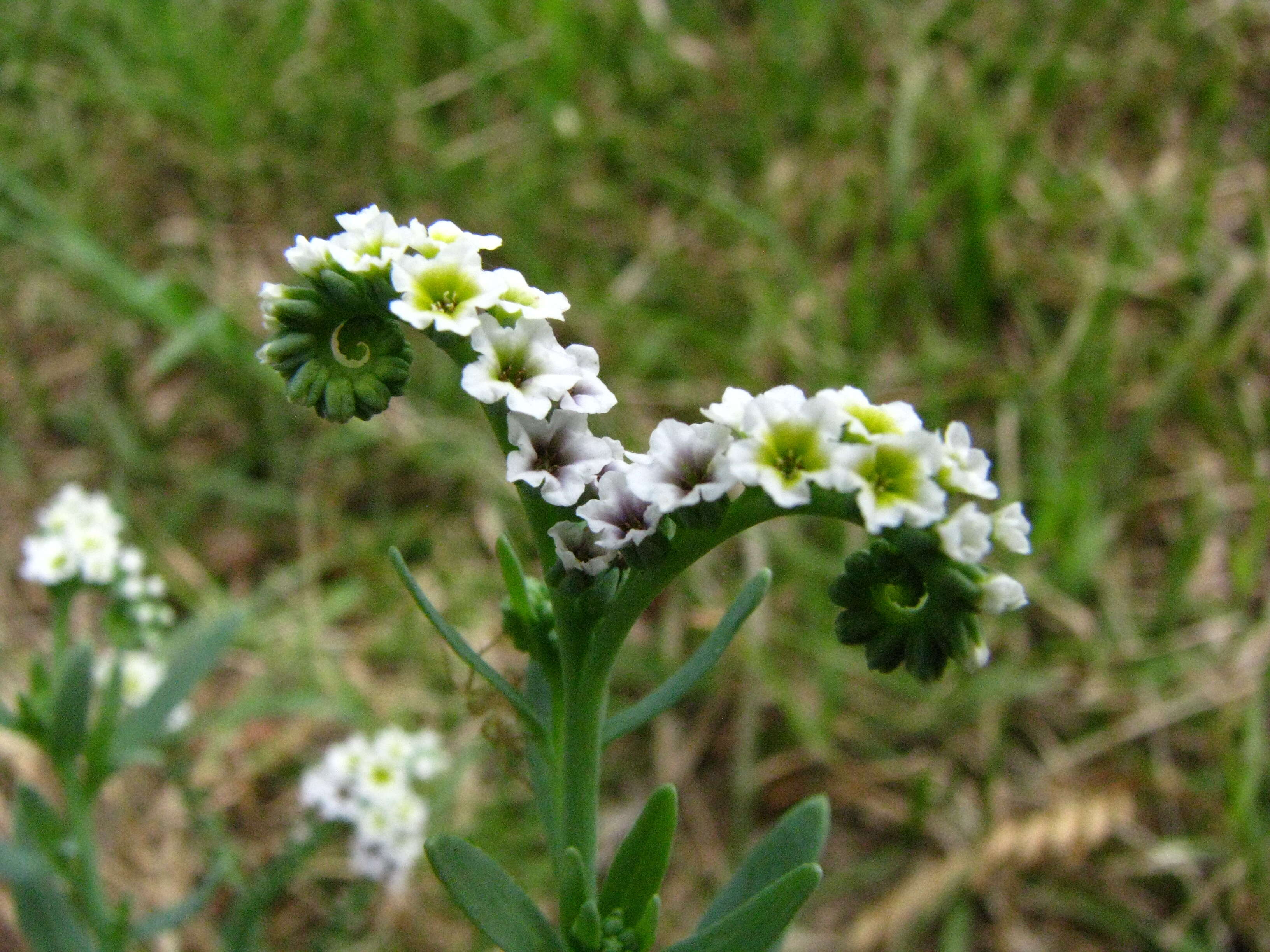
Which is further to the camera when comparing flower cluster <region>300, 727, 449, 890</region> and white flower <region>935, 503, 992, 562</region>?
flower cluster <region>300, 727, 449, 890</region>

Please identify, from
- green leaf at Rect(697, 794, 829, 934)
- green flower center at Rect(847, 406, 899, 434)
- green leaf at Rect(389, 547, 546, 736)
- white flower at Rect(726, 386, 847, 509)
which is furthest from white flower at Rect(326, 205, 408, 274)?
green leaf at Rect(697, 794, 829, 934)

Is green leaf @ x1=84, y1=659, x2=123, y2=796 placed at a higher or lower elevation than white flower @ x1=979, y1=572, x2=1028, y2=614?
higher

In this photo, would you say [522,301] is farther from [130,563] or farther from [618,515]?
[130,563]

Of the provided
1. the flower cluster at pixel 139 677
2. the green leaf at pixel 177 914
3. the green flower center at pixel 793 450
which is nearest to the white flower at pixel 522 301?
the green flower center at pixel 793 450

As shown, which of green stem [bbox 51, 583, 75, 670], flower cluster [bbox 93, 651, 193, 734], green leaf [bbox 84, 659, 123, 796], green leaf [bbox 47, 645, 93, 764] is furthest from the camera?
flower cluster [bbox 93, 651, 193, 734]

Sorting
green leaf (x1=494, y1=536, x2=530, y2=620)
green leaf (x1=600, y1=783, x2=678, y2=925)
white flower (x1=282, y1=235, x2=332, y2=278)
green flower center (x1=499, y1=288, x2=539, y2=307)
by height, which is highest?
green flower center (x1=499, y1=288, x2=539, y2=307)

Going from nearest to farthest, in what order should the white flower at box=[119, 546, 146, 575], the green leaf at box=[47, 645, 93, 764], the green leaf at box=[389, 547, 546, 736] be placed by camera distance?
the green leaf at box=[389, 547, 546, 736]
the green leaf at box=[47, 645, 93, 764]
the white flower at box=[119, 546, 146, 575]

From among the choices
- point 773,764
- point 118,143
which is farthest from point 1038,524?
point 118,143

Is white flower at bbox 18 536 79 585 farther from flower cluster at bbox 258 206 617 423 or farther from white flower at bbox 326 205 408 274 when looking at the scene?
white flower at bbox 326 205 408 274
